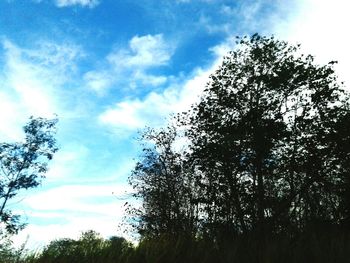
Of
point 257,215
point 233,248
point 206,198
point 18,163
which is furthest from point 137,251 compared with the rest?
point 18,163

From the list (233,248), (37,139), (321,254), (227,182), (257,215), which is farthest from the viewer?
(37,139)

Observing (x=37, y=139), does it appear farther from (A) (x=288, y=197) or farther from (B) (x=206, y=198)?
(A) (x=288, y=197)

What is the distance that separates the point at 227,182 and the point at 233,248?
2545cm

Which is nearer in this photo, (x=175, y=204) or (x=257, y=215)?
(x=257, y=215)

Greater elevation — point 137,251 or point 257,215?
point 257,215

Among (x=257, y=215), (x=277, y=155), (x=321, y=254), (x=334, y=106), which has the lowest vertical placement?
(x=321, y=254)

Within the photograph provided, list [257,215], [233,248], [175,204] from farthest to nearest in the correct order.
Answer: [175,204]
[257,215]
[233,248]

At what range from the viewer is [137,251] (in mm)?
7582

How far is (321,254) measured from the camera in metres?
6.59

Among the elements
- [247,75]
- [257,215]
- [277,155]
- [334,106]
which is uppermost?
[247,75]

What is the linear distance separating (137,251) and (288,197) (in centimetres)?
2529

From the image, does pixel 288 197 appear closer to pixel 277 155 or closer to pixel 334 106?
pixel 277 155

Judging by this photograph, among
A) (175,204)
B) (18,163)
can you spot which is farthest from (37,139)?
(175,204)

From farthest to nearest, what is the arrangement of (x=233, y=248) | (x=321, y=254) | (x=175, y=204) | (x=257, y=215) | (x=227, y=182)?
(x=175, y=204)
(x=227, y=182)
(x=257, y=215)
(x=233, y=248)
(x=321, y=254)
